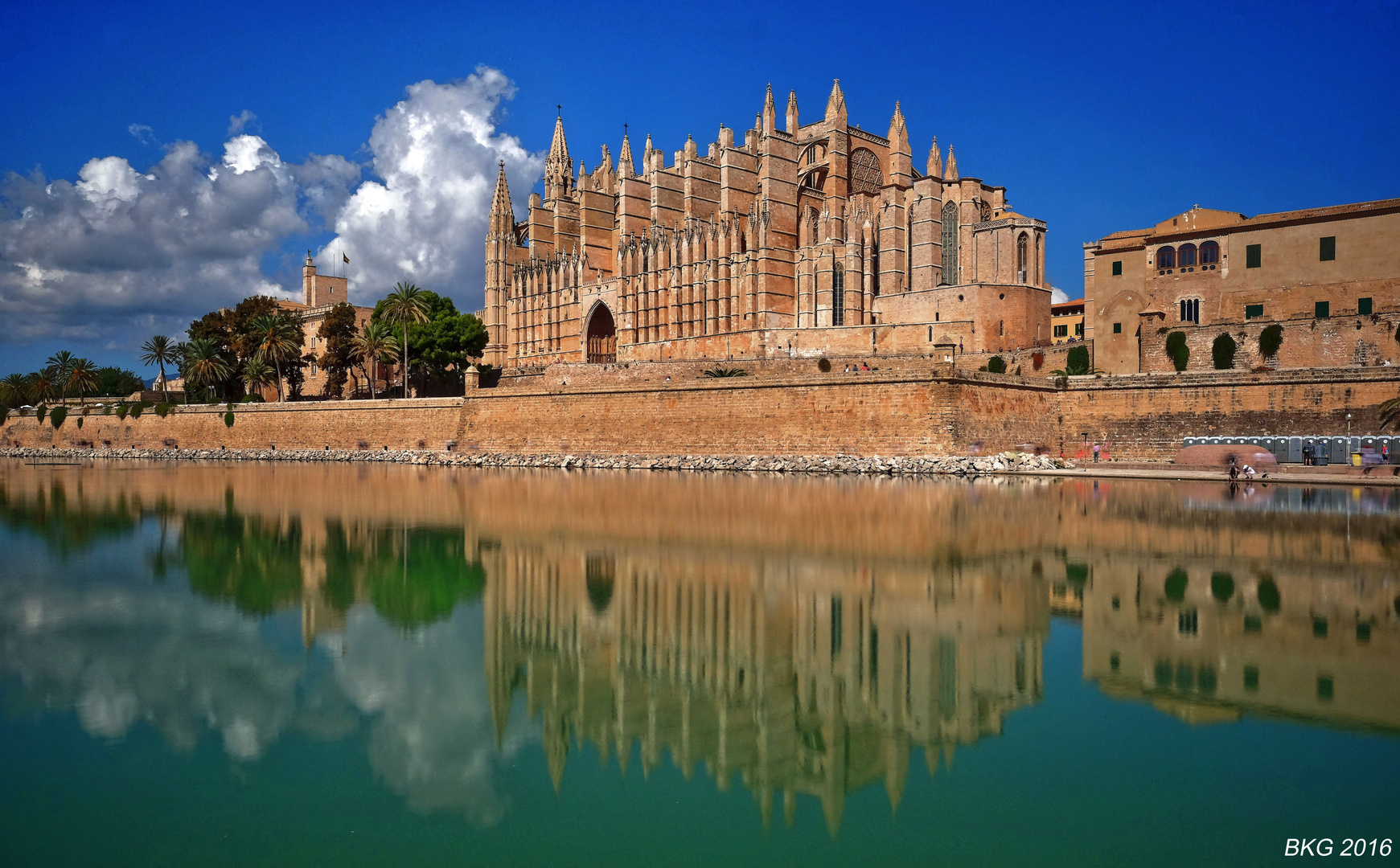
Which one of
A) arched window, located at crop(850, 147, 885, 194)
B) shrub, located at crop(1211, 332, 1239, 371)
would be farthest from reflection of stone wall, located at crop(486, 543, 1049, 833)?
arched window, located at crop(850, 147, 885, 194)

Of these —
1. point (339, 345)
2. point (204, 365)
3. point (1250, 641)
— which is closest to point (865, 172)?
point (339, 345)

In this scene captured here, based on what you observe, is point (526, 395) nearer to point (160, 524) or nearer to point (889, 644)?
point (160, 524)

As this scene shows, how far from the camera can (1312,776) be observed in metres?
5.44

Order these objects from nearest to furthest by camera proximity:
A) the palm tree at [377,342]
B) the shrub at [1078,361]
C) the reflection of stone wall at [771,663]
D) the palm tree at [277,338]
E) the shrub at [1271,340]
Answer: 1. the reflection of stone wall at [771,663]
2. the shrub at [1271,340]
3. the shrub at [1078,361]
4. the palm tree at [377,342]
5. the palm tree at [277,338]

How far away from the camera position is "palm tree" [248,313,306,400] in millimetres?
54000

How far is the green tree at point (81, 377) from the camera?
201 feet

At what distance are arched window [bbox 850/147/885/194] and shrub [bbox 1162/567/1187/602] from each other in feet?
125

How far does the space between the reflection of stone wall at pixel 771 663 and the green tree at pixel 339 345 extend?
48.5 meters

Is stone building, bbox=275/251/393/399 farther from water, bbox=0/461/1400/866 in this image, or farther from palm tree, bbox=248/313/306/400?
water, bbox=0/461/1400/866

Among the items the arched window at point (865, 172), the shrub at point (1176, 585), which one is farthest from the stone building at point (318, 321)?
the shrub at point (1176, 585)

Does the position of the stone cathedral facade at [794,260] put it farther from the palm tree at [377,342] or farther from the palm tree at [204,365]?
the palm tree at [204,365]

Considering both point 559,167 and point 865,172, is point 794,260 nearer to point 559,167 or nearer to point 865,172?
point 865,172

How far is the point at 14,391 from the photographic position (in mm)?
63969

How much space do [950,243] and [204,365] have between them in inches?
1624
